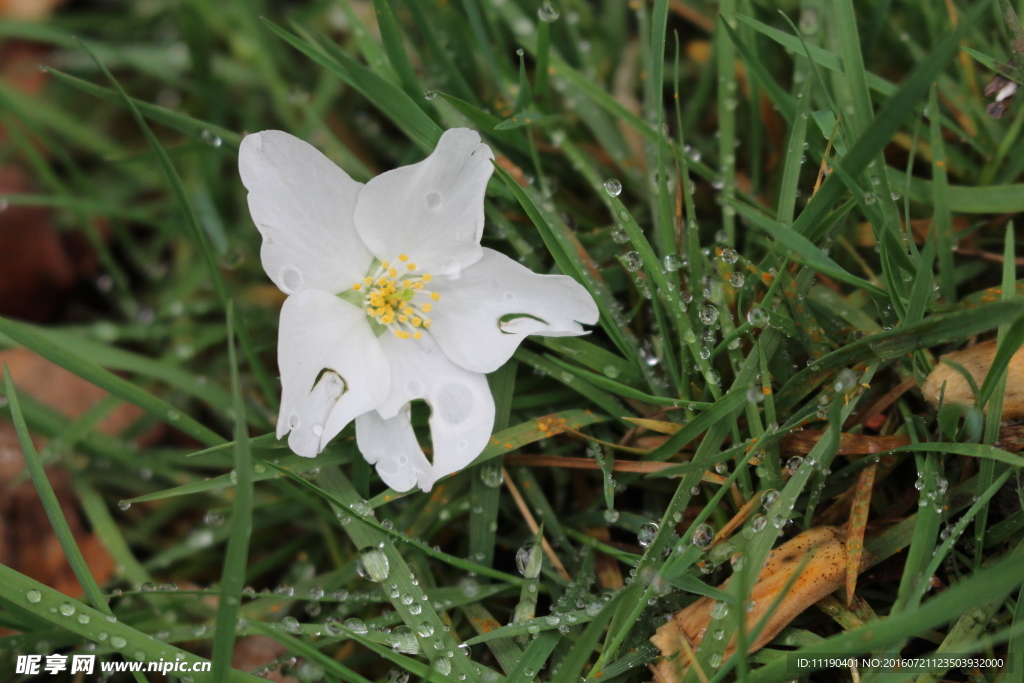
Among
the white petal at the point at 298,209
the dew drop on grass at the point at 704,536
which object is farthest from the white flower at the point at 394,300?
the dew drop on grass at the point at 704,536

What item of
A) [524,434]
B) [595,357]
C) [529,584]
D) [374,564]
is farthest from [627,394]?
[374,564]

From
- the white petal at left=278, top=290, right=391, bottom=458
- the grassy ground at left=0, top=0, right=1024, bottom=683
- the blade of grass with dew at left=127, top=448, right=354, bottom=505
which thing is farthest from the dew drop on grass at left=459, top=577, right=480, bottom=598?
the white petal at left=278, top=290, right=391, bottom=458

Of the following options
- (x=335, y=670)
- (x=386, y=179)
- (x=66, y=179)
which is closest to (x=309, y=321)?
(x=386, y=179)

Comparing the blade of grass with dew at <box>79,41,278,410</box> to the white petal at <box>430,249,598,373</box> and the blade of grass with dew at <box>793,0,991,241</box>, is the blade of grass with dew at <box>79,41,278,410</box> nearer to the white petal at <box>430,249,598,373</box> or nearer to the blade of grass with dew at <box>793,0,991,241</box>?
the white petal at <box>430,249,598,373</box>

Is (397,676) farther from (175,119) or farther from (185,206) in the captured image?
(175,119)

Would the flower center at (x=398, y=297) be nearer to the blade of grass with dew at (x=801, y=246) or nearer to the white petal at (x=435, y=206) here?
the white petal at (x=435, y=206)

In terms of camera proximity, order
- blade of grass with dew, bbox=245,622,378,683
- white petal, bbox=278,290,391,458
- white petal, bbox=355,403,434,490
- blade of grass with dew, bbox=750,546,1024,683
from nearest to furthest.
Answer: blade of grass with dew, bbox=750,546,1024,683 → blade of grass with dew, bbox=245,622,378,683 → white petal, bbox=278,290,391,458 → white petal, bbox=355,403,434,490
